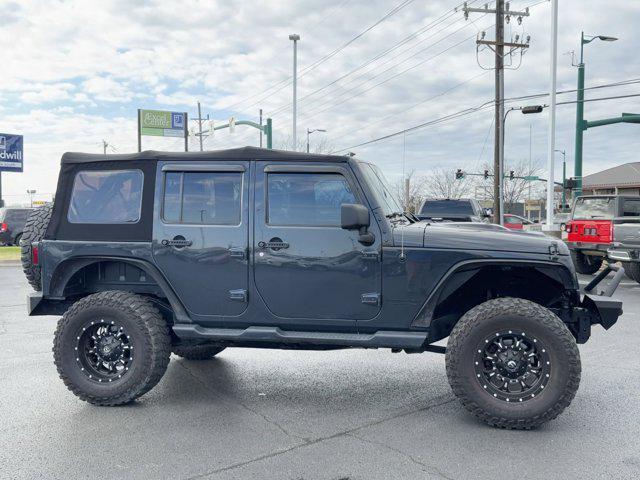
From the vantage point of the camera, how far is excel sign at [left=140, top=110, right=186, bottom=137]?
151 feet

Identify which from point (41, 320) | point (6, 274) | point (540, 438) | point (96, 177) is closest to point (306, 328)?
point (540, 438)

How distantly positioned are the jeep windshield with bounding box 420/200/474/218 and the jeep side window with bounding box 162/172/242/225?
10.7 m

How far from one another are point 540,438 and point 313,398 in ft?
5.94

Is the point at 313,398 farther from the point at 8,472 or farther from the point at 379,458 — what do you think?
the point at 8,472

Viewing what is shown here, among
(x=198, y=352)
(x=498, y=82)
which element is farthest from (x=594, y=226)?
(x=498, y=82)

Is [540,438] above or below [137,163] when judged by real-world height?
below

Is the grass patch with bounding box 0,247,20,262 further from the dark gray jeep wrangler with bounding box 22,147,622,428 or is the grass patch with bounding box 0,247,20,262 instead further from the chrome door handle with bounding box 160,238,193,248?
the chrome door handle with bounding box 160,238,193,248

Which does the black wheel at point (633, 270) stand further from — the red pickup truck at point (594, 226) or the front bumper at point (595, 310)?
the front bumper at point (595, 310)

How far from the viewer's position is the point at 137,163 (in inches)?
197

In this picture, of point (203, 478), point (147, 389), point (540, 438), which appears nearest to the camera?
point (203, 478)

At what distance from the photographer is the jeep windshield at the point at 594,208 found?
46.4 feet

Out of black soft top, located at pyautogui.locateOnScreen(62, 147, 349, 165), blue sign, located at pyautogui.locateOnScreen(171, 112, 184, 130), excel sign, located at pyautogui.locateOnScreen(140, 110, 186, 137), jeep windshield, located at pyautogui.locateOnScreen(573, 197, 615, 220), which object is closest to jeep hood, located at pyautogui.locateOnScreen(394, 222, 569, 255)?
black soft top, located at pyautogui.locateOnScreen(62, 147, 349, 165)

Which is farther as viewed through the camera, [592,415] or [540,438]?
[592,415]

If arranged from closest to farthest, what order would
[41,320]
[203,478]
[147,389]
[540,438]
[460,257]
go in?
[203,478] < [540,438] < [460,257] < [147,389] < [41,320]
